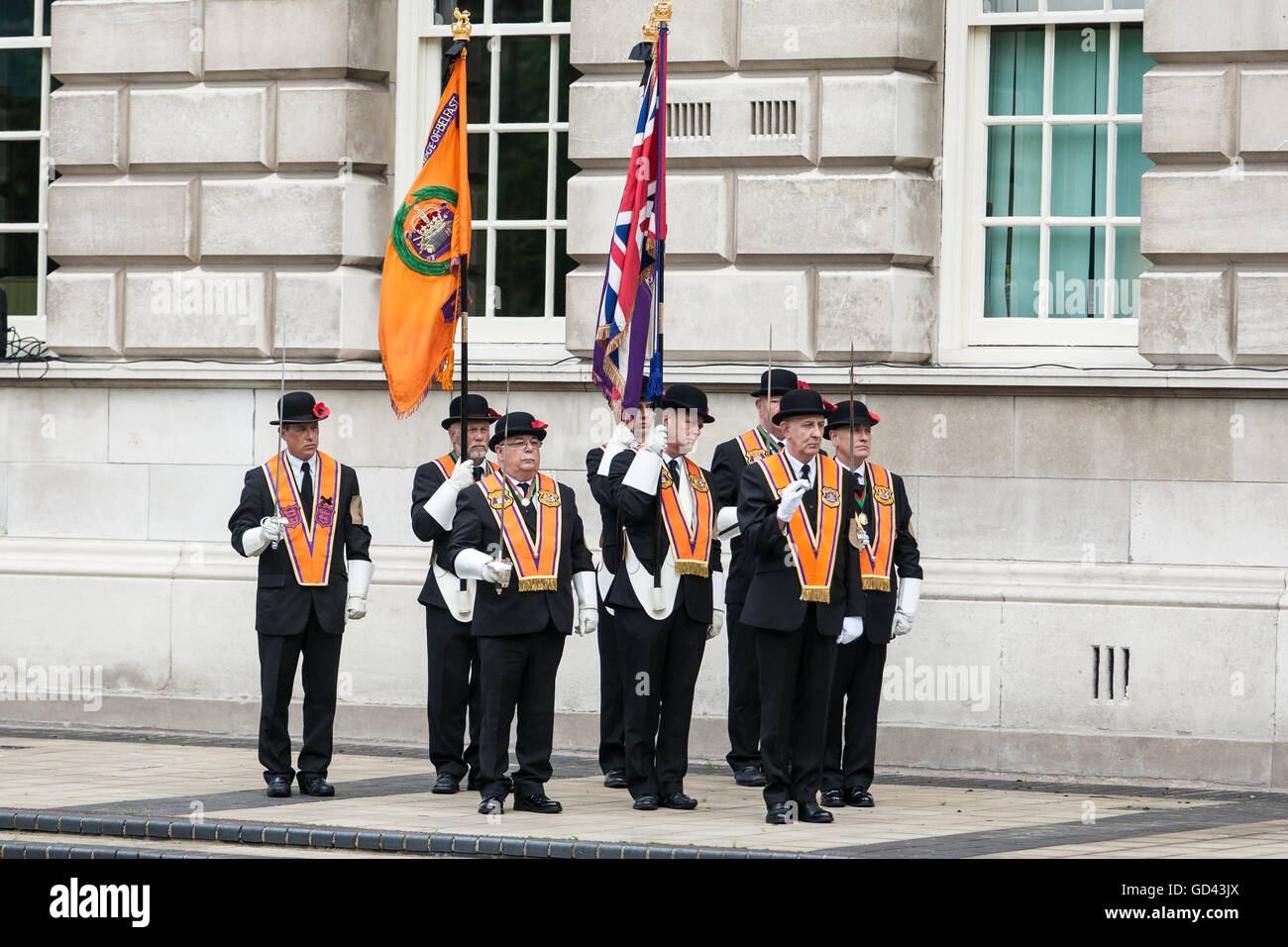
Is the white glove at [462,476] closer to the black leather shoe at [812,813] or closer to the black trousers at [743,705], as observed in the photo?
the black trousers at [743,705]

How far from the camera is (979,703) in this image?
1324 cm

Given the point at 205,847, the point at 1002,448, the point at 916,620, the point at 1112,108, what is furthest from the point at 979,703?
the point at 205,847

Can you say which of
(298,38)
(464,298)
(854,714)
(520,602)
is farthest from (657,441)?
(298,38)

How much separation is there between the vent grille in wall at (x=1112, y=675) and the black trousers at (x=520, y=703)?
3.33 meters

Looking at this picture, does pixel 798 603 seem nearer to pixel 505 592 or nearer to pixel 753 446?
pixel 505 592

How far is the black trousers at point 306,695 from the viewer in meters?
11.8

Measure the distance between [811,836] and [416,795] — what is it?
252 centimetres

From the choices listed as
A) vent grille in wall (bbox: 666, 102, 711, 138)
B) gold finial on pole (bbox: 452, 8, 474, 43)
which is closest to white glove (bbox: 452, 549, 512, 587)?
gold finial on pole (bbox: 452, 8, 474, 43)

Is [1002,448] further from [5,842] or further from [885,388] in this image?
[5,842]

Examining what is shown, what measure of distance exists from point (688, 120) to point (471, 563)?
4.27 meters

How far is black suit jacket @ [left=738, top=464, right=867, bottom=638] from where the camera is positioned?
425 inches

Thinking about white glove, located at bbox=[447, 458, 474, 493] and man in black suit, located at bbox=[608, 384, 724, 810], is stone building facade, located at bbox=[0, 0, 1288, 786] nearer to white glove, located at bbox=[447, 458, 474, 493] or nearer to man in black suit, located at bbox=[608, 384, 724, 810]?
man in black suit, located at bbox=[608, 384, 724, 810]

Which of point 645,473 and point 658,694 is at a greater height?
point 645,473

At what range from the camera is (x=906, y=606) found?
11.9 meters
